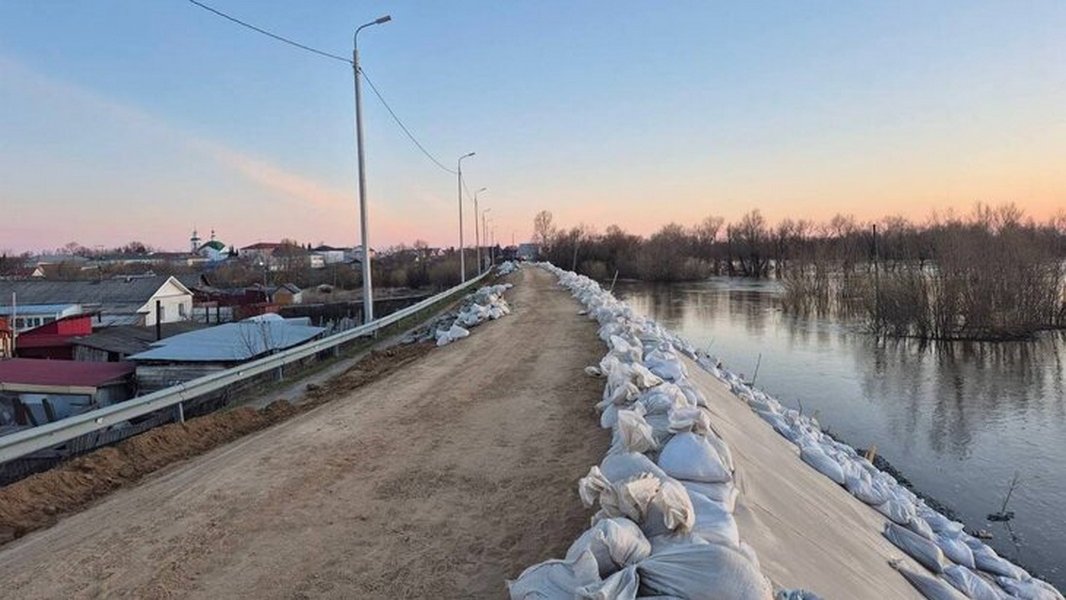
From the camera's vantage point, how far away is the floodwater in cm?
1104

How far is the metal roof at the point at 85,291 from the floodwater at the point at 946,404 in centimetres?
3586

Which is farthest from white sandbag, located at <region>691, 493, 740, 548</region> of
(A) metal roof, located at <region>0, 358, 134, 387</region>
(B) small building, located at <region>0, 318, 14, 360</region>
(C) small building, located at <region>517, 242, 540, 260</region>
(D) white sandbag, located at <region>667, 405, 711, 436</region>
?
(C) small building, located at <region>517, 242, 540, 260</region>

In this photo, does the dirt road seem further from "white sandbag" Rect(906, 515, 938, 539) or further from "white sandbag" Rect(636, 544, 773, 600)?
"white sandbag" Rect(906, 515, 938, 539)

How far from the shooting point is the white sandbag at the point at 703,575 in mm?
3228

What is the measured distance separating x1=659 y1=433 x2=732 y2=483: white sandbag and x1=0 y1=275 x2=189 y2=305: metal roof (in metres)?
49.1

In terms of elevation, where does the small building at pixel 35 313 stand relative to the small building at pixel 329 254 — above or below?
below

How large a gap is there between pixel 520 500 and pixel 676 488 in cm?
164

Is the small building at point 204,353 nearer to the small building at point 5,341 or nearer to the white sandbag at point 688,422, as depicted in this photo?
the white sandbag at point 688,422

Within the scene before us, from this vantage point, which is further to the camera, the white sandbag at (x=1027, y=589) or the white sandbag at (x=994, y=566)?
the white sandbag at (x=994, y=566)

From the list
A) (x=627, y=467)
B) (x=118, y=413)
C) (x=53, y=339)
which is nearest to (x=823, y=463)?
(x=627, y=467)

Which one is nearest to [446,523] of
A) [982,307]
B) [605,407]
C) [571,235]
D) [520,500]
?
[520,500]

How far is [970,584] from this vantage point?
6406mm

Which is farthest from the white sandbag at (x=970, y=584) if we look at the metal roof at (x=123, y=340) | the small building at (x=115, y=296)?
the small building at (x=115, y=296)

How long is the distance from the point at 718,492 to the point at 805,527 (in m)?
1.20
